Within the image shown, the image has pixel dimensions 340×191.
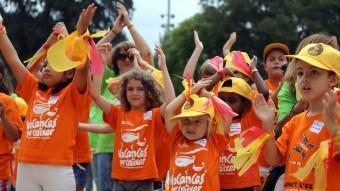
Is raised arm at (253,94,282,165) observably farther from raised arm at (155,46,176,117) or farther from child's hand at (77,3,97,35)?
child's hand at (77,3,97,35)

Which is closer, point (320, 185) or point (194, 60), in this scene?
point (320, 185)

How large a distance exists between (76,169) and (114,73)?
1.17m

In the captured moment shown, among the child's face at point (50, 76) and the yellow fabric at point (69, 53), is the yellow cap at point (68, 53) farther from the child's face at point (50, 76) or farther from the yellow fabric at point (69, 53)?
the child's face at point (50, 76)

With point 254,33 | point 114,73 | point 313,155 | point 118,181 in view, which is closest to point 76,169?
point 118,181

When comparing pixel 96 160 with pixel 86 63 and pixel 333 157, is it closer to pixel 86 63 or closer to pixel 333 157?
pixel 86 63

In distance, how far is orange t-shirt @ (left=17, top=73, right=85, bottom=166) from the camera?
A: 216 inches

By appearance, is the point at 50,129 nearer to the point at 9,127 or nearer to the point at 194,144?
the point at 9,127

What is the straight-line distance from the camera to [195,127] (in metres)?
5.35

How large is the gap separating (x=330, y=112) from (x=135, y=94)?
2341mm

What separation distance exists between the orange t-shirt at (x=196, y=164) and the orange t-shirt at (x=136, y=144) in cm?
38

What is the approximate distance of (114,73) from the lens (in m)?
6.94

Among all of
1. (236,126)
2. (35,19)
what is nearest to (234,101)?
(236,126)

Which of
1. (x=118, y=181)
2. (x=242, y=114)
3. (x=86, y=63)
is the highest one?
(x=86, y=63)

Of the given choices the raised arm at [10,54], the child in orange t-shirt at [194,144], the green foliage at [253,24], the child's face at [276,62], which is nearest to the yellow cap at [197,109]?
the child in orange t-shirt at [194,144]
